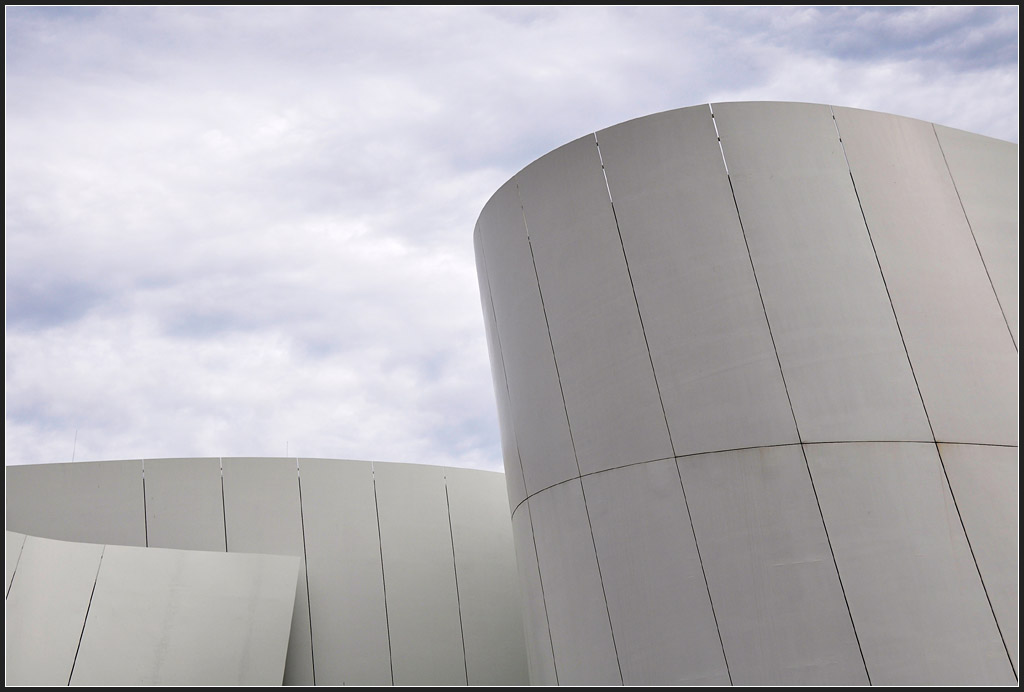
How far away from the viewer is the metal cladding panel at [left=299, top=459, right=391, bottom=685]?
13109 mm

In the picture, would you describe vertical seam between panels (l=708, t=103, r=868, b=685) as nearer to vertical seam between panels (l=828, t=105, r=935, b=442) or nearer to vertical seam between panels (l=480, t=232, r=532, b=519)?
vertical seam between panels (l=828, t=105, r=935, b=442)

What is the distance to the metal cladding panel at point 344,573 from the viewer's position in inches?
516

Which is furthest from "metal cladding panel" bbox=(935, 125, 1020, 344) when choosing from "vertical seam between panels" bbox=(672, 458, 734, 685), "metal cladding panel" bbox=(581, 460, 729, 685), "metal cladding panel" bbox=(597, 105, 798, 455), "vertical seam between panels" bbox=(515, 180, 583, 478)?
"vertical seam between panels" bbox=(515, 180, 583, 478)

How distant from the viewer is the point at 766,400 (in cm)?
880

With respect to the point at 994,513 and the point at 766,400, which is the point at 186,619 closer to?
the point at 766,400

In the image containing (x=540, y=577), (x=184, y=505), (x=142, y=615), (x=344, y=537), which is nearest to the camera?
(x=540, y=577)

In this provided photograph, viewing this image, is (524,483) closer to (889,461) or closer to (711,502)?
(711,502)

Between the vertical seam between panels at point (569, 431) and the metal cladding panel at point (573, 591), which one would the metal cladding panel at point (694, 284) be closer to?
the vertical seam between panels at point (569, 431)

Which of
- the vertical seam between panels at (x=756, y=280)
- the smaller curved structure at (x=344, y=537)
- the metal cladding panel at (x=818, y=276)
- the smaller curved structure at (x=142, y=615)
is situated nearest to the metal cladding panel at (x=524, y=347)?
the vertical seam between panels at (x=756, y=280)

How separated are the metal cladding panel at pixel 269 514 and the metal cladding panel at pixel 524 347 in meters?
4.63

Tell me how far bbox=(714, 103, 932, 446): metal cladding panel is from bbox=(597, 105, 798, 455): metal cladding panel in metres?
0.20

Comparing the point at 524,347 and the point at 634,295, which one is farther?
the point at 524,347

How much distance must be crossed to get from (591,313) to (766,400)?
2189 mm

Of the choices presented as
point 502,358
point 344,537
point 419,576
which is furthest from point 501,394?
point 419,576
